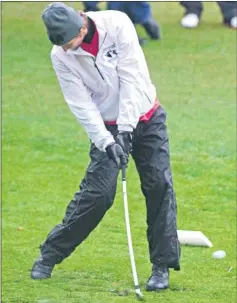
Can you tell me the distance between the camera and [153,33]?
15.2 meters

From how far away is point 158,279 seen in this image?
273 inches

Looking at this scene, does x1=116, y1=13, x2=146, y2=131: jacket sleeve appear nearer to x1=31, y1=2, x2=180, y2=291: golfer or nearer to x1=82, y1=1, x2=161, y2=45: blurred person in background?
x1=31, y1=2, x2=180, y2=291: golfer

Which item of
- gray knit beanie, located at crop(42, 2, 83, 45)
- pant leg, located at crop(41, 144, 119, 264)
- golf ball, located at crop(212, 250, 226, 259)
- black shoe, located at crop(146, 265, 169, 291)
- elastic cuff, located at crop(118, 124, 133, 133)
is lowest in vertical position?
golf ball, located at crop(212, 250, 226, 259)

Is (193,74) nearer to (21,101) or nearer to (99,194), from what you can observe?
(21,101)

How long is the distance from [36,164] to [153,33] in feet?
17.2

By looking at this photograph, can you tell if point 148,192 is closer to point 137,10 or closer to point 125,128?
point 125,128

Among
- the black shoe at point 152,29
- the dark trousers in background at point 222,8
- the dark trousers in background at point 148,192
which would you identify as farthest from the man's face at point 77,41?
the dark trousers in background at point 222,8

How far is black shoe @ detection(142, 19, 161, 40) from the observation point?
588 inches

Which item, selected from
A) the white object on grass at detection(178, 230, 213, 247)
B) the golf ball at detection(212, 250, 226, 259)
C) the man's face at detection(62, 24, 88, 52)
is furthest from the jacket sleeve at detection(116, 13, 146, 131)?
the white object on grass at detection(178, 230, 213, 247)

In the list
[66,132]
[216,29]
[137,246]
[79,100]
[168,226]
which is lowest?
[216,29]

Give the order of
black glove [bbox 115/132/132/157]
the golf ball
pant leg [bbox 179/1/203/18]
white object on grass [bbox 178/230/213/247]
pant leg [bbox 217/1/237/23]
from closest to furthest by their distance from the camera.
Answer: black glove [bbox 115/132/132/157], the golf ball, white object on grass [bbox 178/230/213/247], pant leg [bbox 217/1/237/23], pant leg [bbox 179/1/203/18]

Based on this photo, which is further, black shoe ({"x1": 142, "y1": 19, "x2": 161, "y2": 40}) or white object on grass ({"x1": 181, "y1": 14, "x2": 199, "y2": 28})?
white object on grass ({"x1": 181, "y1": 14, "x2": 199, "y2": 28})

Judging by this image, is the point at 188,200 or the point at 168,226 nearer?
the point at 168,226

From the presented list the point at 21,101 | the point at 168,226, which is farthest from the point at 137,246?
the point at 21,101
